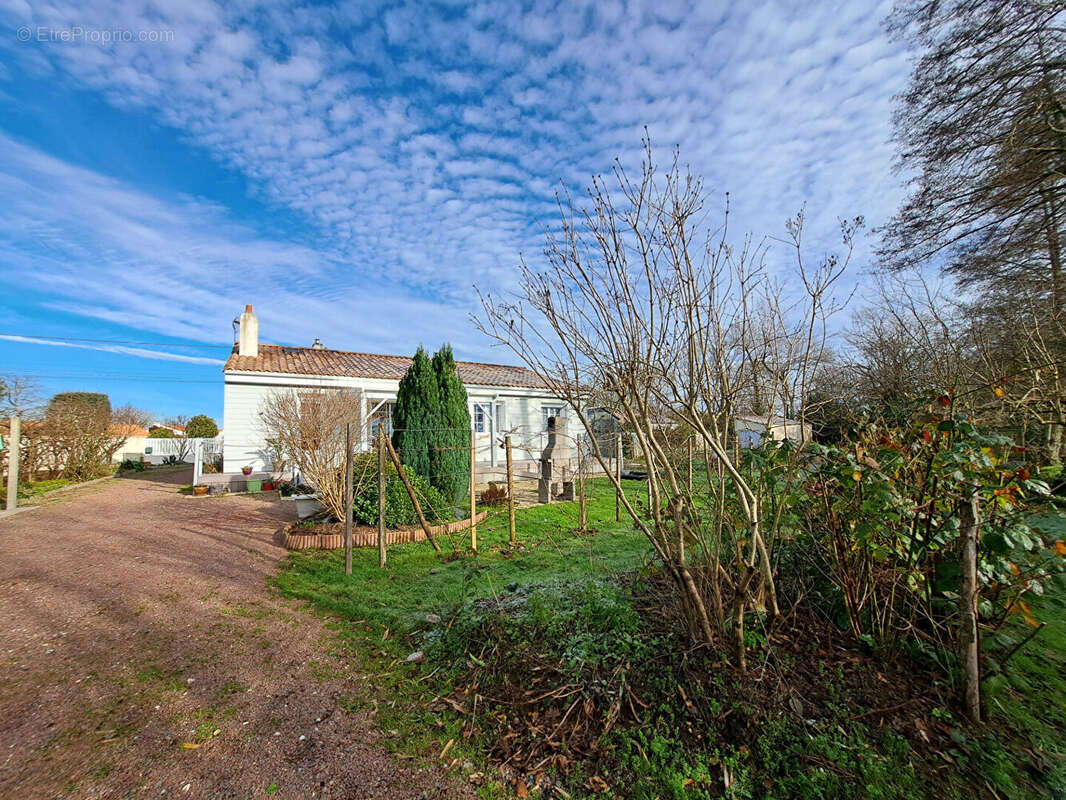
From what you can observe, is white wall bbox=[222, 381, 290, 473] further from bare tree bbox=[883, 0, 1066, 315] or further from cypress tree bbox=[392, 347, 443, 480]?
bare tree bbox=[883, 0, 1066, 315]

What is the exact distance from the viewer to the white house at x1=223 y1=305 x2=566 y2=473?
12.4m

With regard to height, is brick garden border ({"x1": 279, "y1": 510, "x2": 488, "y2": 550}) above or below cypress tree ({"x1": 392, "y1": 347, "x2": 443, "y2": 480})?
below

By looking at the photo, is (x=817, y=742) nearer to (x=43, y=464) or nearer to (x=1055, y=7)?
A: (x=1055, y=7)

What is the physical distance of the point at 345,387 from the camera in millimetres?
12750

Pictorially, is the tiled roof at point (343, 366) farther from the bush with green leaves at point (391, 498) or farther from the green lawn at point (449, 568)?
the green lawn at point (449, 568)

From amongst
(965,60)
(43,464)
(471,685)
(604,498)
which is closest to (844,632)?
(471,685)

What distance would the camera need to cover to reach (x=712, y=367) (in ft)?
9.86

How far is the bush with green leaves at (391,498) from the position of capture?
7.12 meters

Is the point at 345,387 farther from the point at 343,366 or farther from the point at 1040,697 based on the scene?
the point at 1040,697

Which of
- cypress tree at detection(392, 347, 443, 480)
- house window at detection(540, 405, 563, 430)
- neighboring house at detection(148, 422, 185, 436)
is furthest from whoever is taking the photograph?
neighboring house at detection(148, 422, 185, 436)

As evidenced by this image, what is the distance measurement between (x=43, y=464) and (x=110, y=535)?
1015 cm

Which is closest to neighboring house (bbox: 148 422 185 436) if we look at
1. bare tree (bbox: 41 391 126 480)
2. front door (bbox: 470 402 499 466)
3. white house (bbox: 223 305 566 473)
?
bare tree (bbox: 41 391 126 480)

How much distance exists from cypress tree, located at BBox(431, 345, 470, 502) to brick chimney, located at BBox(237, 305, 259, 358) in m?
7.67

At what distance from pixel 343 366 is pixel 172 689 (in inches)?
478
